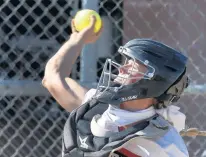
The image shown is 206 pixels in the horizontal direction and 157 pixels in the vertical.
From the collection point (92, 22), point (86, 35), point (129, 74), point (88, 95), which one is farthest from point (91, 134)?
point (92, 22)

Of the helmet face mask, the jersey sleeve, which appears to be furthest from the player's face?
the jersey sleeve

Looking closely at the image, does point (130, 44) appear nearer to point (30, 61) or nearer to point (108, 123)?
point (108, 123)

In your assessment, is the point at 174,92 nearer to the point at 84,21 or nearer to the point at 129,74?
the point at 129,74

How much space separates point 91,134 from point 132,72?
1.06 feet

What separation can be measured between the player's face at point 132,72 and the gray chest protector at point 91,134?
0.19 metres

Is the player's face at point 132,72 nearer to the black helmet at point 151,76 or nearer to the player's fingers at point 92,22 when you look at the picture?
the black helmet at point 151,76

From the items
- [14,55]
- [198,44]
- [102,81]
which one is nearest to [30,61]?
[14,55]

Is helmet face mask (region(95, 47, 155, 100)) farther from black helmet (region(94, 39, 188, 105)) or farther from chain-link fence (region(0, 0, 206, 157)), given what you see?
chain-link fence (region(0, 0, 206, 157))

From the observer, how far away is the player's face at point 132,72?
266 cm

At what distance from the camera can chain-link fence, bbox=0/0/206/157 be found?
4414 millimetres

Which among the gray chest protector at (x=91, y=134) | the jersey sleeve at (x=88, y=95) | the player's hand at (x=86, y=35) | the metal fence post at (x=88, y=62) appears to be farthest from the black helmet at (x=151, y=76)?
the metal fence post at (x=88, y=62)

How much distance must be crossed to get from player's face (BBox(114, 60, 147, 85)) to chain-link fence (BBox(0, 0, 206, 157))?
1357 mm

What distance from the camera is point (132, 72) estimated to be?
8.75ft

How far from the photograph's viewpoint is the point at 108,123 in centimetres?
270
